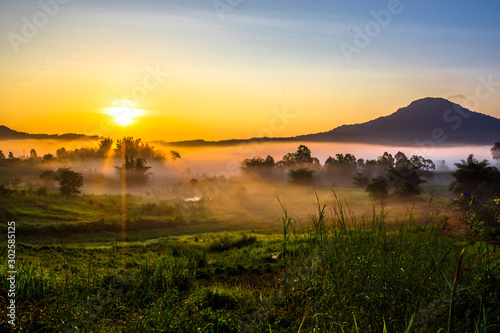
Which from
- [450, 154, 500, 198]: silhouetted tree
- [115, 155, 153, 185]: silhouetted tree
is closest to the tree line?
[450, 154, 500, 198]: silhouetted tree

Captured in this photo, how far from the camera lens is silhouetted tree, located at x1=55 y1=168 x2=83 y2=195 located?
2772 cm

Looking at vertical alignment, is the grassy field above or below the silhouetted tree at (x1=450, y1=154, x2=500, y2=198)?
below

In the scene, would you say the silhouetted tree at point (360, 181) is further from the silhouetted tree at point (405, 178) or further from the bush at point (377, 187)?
the bush at point (377, 187)

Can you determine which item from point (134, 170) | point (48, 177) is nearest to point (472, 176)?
point (48, 177)

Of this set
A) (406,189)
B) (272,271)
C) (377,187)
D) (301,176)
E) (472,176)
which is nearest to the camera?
(272,271)

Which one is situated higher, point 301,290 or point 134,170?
point 134,170

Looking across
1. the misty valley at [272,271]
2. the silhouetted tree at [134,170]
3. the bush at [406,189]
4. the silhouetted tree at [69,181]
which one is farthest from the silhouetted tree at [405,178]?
the silhouetted tree at [134,170]

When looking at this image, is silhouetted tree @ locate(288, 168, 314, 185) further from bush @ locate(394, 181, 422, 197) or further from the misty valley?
the misty valley

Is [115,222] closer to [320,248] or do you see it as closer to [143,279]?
[143,279]

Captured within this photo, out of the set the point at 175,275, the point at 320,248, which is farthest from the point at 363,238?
the point at 175,275

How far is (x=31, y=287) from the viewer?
7953 millimetres

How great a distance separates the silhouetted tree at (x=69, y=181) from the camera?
27.7m

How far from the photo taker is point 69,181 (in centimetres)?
2805

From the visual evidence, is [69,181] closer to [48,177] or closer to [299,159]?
[48,177]
